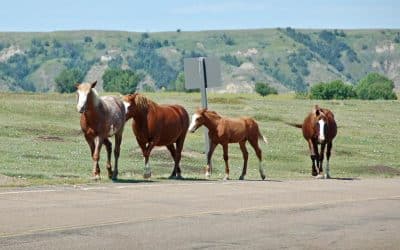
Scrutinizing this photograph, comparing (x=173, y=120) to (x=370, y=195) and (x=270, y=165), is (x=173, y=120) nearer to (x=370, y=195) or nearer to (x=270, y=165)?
(x=370, y=195)

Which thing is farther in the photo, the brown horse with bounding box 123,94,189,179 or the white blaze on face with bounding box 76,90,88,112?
the brown horse with bounding box 123,94,189,179

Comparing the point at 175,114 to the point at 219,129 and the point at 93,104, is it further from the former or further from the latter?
the point at 93,104

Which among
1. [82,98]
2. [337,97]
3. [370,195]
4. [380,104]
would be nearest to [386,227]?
[370,195]

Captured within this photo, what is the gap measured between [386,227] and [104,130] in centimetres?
920

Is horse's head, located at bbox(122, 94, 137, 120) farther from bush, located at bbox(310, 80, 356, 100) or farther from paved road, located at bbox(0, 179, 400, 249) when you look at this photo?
bush, located at bbox(310, 80, 356, 100)

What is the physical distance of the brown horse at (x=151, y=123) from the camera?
2688cm

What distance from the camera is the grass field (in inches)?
1261

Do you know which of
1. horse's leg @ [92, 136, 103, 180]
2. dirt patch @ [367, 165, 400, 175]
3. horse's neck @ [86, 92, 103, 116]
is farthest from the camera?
dirt patch @ [367, 165, 400, 175]

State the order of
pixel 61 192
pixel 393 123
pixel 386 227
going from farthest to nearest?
1. pixel 393 123
2. pixel 61 192
3. pixel 386 227

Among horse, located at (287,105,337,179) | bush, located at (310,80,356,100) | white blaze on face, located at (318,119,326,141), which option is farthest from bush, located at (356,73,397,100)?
white blaze on face, located at (318,119,326,141)

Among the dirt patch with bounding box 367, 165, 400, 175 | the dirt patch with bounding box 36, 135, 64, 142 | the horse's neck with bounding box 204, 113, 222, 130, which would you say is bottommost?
the dirt patch with bounding box 367, 165, 400, 175

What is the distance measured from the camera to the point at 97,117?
985 inches

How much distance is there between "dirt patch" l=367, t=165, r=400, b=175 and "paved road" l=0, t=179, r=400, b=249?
585 inches

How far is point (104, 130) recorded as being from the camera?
82.8 ft
